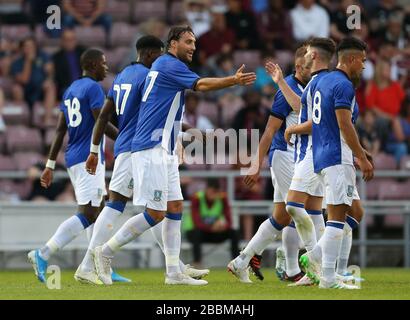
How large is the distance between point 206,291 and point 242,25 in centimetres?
1106

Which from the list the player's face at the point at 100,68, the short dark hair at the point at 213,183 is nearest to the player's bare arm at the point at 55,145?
the player's face at the point at 100,68

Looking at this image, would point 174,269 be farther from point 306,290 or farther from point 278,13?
point 278,13

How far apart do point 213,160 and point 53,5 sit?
4.92m

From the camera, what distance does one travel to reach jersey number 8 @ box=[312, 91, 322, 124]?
11.4 m

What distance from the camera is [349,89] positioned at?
11.1 meters

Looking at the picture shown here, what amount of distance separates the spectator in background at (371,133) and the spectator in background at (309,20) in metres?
2.26

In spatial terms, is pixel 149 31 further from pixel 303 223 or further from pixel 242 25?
pixel 303 223

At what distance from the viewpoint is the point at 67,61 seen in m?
20.9

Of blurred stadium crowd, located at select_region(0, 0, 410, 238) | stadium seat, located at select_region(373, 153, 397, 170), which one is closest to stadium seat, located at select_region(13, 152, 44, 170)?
blurred stadium crowd, located at select_region(0, 0, 410, 238)

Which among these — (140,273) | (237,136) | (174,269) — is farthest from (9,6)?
(174,269)

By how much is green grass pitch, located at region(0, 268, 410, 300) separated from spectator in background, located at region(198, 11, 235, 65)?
25.6 feet

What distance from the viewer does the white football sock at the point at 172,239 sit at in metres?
12.4

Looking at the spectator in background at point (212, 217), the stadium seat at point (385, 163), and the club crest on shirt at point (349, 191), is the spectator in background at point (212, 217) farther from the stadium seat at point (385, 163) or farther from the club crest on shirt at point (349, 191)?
the club crest on shirt at point (349, 191)

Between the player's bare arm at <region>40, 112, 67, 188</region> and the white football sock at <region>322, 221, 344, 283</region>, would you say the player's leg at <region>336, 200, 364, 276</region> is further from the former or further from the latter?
the player's bare arm at <region>40, 112, 67, 188</region>
